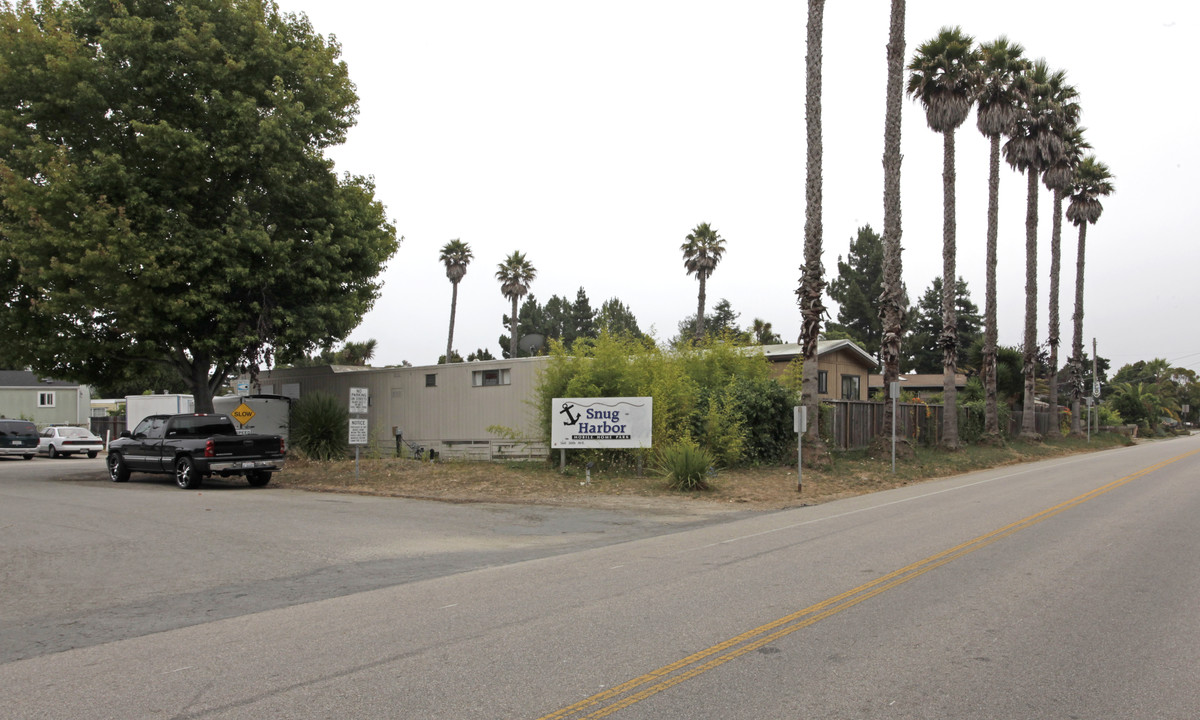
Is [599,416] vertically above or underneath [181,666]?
above

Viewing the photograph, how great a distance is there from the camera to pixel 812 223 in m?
22.6

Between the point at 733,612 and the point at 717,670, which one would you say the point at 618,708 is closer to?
the point at 717,670

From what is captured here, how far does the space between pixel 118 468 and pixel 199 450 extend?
4322 mm

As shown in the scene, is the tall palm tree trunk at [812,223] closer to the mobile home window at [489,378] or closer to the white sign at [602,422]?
the white sign at [602,422]

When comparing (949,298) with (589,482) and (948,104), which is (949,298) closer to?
(948,104)

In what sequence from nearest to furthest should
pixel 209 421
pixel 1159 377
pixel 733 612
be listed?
pixel 733 612 < pixel 209 421 < pixel 1159 377

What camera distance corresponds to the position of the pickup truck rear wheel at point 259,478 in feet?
66.0

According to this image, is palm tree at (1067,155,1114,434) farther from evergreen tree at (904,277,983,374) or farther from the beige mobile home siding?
the beige mobile home siding

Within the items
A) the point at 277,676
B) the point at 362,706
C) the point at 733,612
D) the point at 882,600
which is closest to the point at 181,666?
the point at 277,676

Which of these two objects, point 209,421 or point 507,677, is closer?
point 507,677

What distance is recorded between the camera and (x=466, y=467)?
22.8 metres

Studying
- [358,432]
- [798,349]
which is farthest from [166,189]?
[798,349]

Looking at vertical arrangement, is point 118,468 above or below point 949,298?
below

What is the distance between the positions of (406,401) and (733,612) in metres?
22.3
